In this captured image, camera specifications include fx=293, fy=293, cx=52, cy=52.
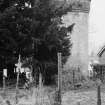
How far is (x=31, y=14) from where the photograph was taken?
21.8 metres

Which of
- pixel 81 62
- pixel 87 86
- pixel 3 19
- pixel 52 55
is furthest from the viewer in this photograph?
pixel 81 62

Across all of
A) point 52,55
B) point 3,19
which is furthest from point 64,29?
point 3,19

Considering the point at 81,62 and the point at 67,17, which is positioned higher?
the point at 67,17

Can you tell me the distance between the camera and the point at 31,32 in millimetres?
21406

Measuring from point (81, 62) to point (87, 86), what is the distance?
1431cm

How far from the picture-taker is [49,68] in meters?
21.8

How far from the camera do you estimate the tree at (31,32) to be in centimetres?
2048

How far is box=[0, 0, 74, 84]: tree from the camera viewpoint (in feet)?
67.2

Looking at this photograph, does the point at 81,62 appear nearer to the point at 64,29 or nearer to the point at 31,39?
the point at 64,29

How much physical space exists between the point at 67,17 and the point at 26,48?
1599 cm

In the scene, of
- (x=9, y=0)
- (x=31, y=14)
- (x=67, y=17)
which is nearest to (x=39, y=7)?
(x=31, y=14)

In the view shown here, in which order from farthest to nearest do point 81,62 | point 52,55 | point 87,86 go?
point 81,62 < point 52,55 < point 87,86

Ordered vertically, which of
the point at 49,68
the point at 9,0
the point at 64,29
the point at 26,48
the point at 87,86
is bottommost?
the point at 87,86

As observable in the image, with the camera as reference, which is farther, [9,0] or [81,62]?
[81,62]
